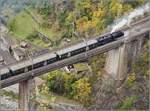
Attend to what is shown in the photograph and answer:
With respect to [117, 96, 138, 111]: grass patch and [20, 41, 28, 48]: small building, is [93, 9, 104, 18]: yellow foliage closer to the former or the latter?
[20, 41, 28, 48]: small building

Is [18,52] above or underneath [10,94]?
above

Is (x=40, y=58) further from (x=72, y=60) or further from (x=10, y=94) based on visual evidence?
(x=10, y=94)

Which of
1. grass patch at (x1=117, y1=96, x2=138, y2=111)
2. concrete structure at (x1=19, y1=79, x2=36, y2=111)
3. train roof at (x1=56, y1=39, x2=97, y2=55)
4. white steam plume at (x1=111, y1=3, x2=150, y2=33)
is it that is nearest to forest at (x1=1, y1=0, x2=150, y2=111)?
grass patch at (x1=117, y1=96, x2=138, y2=111)

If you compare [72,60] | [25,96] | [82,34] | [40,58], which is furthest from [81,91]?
[82,34]

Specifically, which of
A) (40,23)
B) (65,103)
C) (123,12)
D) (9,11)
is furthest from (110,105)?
(9,11)

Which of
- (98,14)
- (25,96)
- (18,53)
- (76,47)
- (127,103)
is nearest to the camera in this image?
(25,96)

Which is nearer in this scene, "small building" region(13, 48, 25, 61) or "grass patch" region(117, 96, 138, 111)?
"grass patch" region(117, 96, 138, 111)

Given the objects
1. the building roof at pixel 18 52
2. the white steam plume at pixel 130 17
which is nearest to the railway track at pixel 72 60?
the white steam plume at pixel 130 17

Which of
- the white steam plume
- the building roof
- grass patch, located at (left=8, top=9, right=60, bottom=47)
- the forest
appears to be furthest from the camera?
grass patch, located at (left=8, top=9, right=60, bottom=47)

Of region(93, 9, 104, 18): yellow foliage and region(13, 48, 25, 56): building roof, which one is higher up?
region(93, 9, 104, 18): yellow foliage

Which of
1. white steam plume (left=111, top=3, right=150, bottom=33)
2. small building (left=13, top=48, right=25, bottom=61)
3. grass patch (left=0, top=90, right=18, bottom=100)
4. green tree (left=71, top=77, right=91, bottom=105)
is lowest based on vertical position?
green tree (left=71, top=77, right=91, bottom=105)
